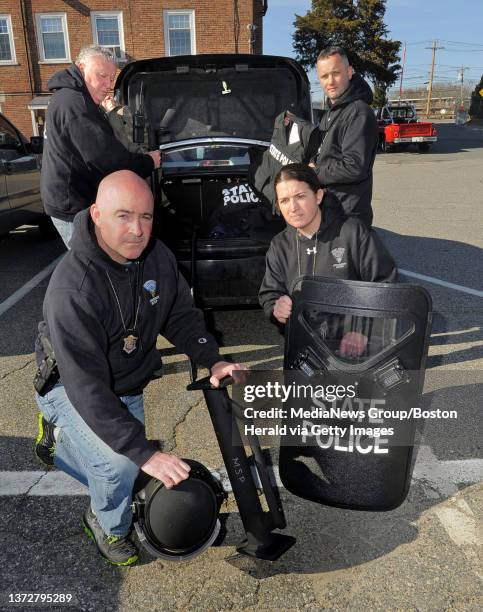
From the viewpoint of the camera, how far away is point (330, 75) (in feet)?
12.2

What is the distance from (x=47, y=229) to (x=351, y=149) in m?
5.58

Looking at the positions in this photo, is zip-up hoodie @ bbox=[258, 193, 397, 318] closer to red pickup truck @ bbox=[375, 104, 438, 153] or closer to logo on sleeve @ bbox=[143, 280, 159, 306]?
logo on sleeve @ bbox=[143, 280, 159, 306]

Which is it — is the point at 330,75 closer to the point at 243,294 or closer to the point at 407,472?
the point at 243,294

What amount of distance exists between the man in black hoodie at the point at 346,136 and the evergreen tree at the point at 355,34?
32984 millimetres

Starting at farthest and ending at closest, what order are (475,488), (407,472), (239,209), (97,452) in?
(239,209) < (475,488) < (407,472) < (97,452)

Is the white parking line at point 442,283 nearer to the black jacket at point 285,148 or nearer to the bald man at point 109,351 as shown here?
the black jacket at point 285,148

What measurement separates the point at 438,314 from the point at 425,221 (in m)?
4.51

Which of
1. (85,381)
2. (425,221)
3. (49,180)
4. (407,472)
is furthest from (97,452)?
(425,221)

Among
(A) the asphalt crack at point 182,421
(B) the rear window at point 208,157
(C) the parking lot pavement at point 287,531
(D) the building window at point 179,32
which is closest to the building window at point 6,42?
(D) the building window at point 179,32

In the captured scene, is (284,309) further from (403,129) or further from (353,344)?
(403,129)

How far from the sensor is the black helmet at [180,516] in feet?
6.88

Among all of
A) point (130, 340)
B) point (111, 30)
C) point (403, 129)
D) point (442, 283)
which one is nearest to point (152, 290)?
point (130, 340)

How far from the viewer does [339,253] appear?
276 cm

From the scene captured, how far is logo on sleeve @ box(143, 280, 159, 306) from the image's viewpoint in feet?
7.66
